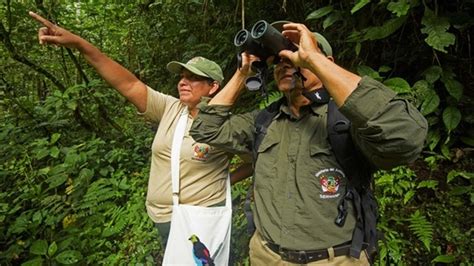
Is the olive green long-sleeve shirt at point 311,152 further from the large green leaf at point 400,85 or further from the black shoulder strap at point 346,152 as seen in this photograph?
the large green leaf at point 400,85

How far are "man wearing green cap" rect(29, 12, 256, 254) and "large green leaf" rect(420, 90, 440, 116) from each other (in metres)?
1.79

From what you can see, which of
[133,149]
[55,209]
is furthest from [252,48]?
[133,149]

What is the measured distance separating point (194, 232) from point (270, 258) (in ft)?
1.92

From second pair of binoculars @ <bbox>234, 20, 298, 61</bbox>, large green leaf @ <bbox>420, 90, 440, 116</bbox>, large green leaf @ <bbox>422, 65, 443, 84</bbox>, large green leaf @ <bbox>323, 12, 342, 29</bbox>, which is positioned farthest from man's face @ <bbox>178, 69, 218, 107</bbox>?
large green leaf @ <bbox>422, 65, 443, 84</bbox>

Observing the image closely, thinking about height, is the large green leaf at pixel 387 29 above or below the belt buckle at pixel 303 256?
above

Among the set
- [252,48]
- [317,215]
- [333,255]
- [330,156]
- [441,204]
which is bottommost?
[441,204]

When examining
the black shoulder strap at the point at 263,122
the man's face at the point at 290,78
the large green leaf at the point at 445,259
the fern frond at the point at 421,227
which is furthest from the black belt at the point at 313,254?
the large green leaf at the point at 445,259

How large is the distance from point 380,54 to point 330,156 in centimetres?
263

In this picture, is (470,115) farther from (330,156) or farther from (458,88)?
(330,156)

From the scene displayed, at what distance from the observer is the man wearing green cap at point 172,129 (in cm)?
235

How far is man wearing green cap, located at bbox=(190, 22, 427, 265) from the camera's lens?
1.46m

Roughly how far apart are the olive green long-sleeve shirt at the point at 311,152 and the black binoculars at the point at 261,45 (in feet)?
0.65

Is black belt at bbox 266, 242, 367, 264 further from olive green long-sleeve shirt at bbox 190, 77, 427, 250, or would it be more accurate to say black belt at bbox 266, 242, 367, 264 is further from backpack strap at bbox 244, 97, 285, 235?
backpack strap at bbox 244, 97, 285, 235

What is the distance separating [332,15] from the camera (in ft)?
12.3
